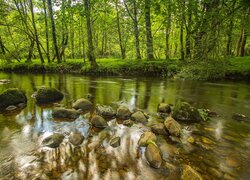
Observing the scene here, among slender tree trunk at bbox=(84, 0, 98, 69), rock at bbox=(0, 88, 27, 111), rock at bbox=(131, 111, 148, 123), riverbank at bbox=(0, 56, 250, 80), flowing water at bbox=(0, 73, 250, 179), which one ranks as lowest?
flowing water at bbox=(0, 73, 250, 179)

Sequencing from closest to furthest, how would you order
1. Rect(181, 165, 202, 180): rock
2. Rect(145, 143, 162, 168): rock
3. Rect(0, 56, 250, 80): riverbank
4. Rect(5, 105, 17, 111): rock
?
Rect(181, 165, 202, 180): rock, Rect(145, 143, 162, 168): rock, Rect(5, 105, 17, 111): rock, Rect(0, 56, 250, 80): riverbank

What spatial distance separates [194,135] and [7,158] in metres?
4.25

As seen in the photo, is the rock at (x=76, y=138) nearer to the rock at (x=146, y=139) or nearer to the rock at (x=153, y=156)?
the rock at (x=146, y=139)

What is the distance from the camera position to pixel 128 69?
58.5 feet

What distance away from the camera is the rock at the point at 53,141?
4546mm

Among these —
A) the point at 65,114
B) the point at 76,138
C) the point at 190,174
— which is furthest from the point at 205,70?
the point at 190,174

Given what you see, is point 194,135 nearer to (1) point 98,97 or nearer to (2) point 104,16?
(1) point 98,97

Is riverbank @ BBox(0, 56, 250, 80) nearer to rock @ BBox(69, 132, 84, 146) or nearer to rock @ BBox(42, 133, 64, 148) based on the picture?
rock @ BBox(69, 132, 84, 146)

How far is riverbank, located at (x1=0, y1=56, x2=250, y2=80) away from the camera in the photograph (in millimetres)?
13172

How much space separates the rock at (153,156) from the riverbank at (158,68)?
31.8ft

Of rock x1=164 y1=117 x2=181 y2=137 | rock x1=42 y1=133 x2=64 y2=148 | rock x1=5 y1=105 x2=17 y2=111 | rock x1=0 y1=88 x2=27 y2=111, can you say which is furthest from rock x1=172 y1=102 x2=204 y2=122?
rock x1=0 y1=88 x2=27 y2=111

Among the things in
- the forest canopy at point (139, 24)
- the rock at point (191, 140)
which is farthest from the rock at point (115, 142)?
the forest canopy at point (139, 24)

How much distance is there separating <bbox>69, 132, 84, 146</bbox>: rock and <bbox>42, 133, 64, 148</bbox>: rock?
24 centimetres

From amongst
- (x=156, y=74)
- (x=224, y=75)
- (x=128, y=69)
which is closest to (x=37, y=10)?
(x=128, y=69)
